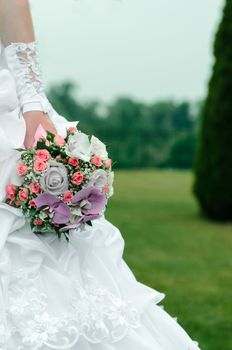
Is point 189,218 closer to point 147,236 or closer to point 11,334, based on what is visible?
point 147,236

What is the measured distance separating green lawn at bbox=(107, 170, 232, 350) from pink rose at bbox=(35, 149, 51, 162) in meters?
4.01

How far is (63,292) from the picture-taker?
9.03 ft

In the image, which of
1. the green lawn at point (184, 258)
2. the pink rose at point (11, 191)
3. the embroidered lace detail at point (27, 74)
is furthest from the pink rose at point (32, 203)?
the green lawn at point (184, 258)

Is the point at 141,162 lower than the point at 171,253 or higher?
lower

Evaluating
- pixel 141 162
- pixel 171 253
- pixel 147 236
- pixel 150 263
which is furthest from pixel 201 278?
pixel 141 162

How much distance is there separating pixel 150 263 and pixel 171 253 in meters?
1.14

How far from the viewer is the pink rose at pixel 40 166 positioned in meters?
2.70

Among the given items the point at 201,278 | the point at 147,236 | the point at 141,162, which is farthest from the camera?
the point at 141,162

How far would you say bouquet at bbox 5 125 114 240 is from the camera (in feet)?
8.92

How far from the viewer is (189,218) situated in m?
16.0

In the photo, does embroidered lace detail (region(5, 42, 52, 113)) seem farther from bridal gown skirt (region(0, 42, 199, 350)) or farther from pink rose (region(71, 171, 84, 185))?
pink rose (region(71, 171, 84, 185))

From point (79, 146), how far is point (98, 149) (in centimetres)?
9

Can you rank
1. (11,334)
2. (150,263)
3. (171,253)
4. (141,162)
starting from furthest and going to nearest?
(141,162), (171,253), (150,263), (11,334)

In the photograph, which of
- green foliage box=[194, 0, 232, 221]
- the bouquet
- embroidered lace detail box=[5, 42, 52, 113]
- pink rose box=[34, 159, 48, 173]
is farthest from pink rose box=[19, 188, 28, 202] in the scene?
green foliage box=[194, 0, 232, 221]
